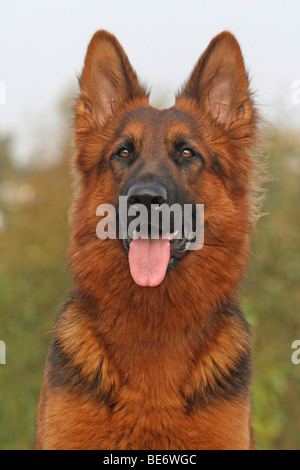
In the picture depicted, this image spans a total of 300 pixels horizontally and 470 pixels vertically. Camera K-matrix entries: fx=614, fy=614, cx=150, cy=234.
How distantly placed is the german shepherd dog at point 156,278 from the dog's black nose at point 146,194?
0.03 feet

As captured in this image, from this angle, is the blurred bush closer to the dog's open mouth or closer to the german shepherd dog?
the german shepherd dog

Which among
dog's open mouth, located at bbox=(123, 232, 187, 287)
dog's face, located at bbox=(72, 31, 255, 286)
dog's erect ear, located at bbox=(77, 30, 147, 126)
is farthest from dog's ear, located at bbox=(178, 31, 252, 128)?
dog's open mouth, located at bbox=(123, 232, 187, 287)

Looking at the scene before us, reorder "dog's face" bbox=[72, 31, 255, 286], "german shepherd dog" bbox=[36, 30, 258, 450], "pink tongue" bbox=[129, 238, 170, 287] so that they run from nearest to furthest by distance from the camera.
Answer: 1. "german shepherd dog" bbox=[36, 30, 258, 450]
2. "pink tongue" bbox=[129, 238, 170, 287]
3. "dog's face" bbox=[72, 31, 255, 286]

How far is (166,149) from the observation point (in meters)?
4.80

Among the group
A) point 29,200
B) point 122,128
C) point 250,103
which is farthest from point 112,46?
point 29,200

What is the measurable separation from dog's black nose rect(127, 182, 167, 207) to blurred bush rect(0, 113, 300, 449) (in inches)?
371

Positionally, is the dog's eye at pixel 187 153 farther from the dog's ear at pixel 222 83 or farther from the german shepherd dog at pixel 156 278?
the dog's ear at pixel 222 83

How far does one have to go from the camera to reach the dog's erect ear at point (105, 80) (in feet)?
16.7

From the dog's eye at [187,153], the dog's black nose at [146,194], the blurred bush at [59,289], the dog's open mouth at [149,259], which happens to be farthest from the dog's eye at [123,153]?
the blurred bush at [59,289]

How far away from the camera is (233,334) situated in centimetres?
469

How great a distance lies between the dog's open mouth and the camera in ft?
14.4

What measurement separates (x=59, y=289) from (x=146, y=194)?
11166 mm

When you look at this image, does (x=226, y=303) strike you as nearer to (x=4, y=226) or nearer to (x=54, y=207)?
(x=54, y=207)

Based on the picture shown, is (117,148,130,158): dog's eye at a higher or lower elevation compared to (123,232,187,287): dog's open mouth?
higher
